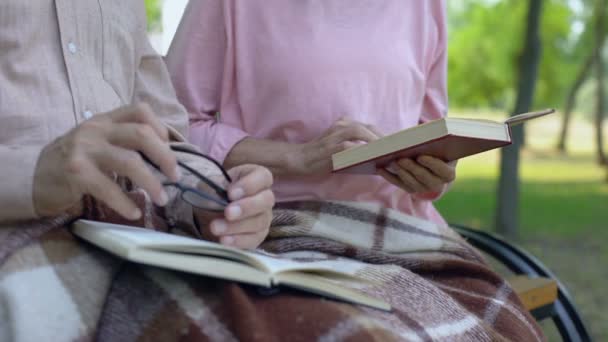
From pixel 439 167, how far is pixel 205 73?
0.70 metres

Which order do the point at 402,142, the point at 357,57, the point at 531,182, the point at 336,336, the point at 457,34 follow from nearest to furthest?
1. the point at 336,336
2. the point at 402,142
3. the point at 357,57
4. the point at 531,182
5. the point at 457,34

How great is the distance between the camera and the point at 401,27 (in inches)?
77.4

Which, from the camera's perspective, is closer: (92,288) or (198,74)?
(92,288)

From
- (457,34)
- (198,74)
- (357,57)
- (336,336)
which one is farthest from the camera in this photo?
(457,34)

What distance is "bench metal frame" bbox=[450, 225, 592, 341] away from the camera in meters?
2.21

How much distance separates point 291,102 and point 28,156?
881 millimetres

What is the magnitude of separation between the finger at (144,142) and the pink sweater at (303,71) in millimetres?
866

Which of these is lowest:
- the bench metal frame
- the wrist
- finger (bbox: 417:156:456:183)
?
the bench metal frame

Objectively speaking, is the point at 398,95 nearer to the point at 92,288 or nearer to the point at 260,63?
the point at 260,63

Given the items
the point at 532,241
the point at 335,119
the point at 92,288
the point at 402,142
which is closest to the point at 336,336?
the point at 92,288

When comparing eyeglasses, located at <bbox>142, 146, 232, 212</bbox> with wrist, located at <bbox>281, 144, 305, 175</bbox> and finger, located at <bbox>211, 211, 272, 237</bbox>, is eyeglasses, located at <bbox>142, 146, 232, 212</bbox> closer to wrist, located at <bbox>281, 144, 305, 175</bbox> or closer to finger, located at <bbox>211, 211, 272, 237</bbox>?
finger, located at <bbox>211, 211, 272, 237</bbox>

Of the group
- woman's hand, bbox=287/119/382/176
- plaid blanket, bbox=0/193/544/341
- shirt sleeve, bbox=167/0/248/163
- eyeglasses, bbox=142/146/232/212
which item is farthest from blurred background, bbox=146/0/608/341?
plaid blanket, bbox=0/193/544/341

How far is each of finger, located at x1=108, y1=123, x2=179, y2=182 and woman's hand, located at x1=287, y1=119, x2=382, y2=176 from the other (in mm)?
751

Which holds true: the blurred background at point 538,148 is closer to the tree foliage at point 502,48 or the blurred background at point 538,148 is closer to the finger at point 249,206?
the tree foliage at point 502,48
